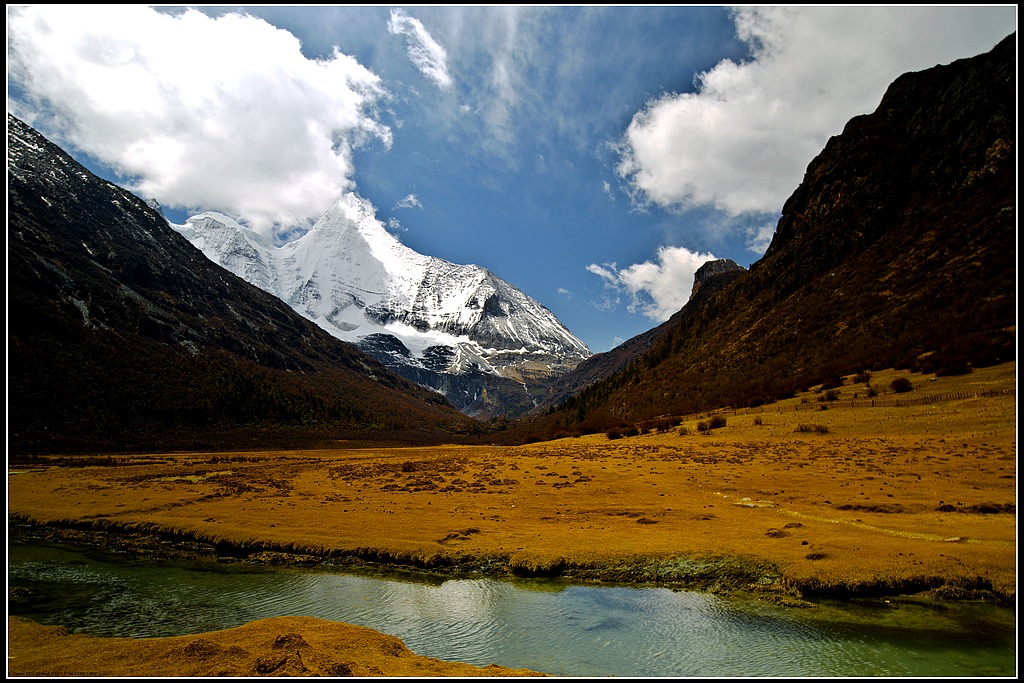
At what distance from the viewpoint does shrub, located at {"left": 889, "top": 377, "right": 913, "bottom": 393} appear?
49156 mm

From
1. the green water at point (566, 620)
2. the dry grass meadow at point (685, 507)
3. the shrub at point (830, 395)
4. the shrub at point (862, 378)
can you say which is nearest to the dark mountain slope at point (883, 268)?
the shrub at point (862, 378)

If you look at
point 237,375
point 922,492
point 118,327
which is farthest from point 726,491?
point 118,327

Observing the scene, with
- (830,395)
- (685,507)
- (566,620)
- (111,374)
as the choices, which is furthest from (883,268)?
(111,374)

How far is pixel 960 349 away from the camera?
170 ft

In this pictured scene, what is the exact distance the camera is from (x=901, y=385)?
49.5 meters

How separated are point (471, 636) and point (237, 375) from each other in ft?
614

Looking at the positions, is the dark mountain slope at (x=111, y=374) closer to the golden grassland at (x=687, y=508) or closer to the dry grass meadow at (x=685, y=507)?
the dry grass meadow at (x=685, y=507)

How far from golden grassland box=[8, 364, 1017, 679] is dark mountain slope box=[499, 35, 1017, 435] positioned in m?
17.9

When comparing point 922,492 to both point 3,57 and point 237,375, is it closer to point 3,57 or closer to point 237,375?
point 3,57

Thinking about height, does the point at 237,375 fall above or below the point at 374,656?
above

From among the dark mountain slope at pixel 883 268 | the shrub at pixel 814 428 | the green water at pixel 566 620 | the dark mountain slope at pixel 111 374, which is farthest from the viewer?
the dark mountain slope at pixel 111 374

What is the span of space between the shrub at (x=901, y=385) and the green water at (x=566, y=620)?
4388 centimetres

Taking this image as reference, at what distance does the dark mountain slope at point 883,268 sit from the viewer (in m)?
61.4

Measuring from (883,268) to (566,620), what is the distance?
94.3 m
